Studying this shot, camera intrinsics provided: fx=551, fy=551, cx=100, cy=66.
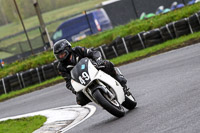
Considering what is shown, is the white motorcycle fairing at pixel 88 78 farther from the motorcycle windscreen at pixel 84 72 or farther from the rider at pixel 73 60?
the rider at pixel 73 60

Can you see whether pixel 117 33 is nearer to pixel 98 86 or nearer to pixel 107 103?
pixel 98 86

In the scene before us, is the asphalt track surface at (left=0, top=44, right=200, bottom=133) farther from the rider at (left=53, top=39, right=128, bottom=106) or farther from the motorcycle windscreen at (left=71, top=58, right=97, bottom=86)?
the motorcycle windscreen at (left=71, top=58, right=97, bottom=86)

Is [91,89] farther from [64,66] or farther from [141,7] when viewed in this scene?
[141,7]

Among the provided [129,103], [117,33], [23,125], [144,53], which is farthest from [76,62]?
[117,33]

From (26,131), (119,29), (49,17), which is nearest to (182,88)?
(26,131)

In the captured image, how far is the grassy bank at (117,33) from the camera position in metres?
24.0

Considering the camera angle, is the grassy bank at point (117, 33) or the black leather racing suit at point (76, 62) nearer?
the black leather racing suit at point (76, 62)

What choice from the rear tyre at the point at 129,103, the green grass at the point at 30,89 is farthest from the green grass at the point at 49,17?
the rear tyre at the point at 129,103

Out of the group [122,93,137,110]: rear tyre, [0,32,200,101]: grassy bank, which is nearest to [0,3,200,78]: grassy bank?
[0,32,200,101]: grassy bank

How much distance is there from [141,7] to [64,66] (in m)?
22.6

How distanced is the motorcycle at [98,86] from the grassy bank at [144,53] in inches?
408

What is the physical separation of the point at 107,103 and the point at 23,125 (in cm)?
388

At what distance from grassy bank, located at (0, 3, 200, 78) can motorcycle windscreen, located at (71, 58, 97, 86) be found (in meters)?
14.6

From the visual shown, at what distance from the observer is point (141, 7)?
31984mm
